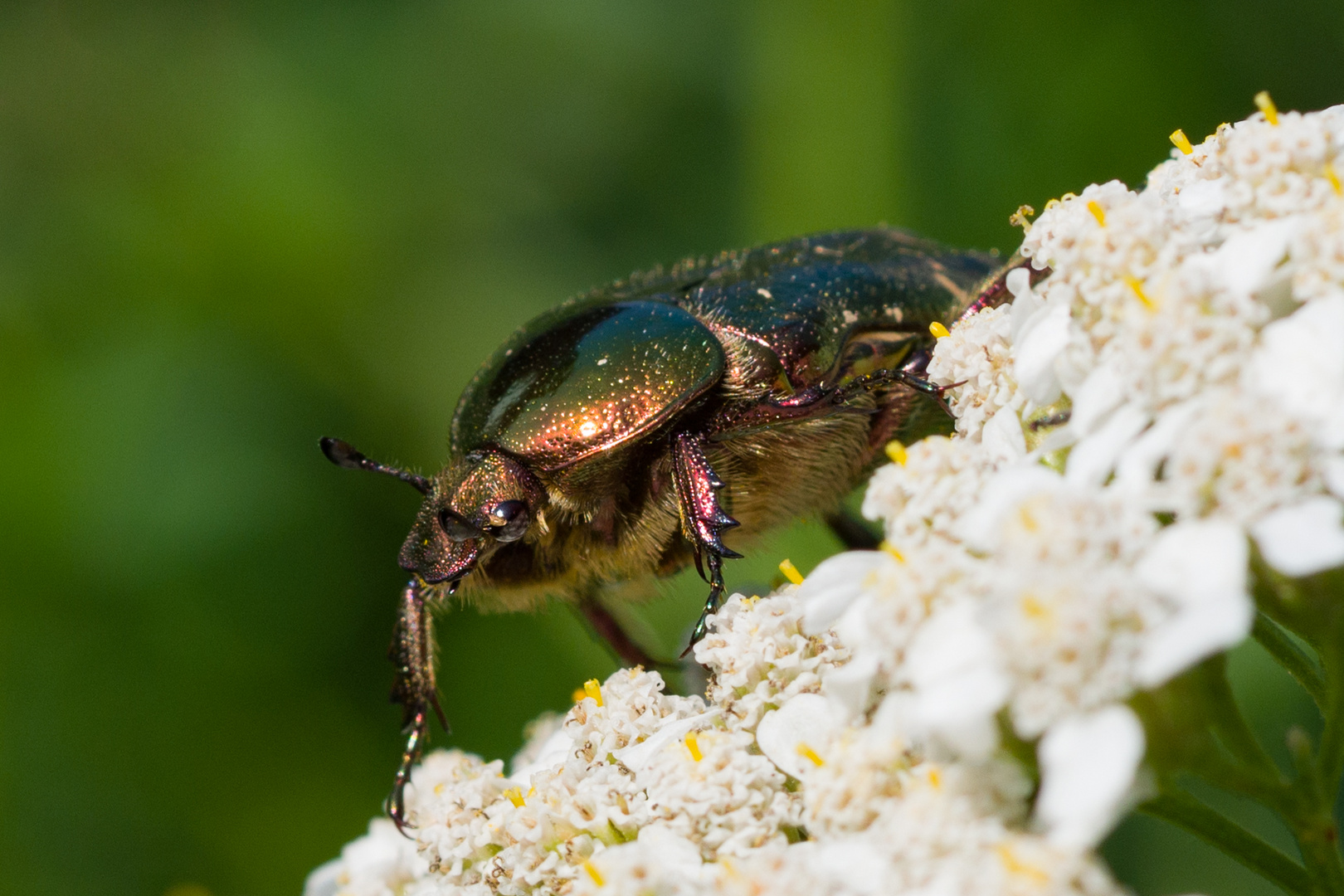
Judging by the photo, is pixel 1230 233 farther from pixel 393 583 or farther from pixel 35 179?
pixel 35 179

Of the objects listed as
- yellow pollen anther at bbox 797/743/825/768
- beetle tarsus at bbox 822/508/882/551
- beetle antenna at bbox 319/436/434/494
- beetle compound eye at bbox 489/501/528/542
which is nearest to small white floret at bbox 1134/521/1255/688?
yellow pollen anther at bbox 797/743/825/768

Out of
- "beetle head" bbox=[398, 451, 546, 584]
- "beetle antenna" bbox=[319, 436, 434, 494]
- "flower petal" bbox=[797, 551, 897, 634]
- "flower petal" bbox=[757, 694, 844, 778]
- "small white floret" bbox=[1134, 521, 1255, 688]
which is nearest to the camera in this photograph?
"small white floret" bbox=[1134, 521, 1255, 688]

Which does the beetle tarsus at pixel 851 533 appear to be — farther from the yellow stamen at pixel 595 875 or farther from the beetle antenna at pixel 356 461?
the yellow stamen at pixel 595 875

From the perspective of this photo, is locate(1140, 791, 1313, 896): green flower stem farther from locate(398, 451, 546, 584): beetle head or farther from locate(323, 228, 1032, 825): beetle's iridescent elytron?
locate(398, 451, 546, 584): beetle head

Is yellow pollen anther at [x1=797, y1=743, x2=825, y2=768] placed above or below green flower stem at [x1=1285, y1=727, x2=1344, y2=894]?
above

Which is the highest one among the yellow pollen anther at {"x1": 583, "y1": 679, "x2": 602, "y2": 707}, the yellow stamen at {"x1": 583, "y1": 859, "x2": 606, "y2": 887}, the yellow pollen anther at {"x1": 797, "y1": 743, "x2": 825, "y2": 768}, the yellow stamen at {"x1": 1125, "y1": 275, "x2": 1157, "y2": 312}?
the yellow stamen at {"x1": 1125, "y1": 275, "x2": 1157, "y2": 312}

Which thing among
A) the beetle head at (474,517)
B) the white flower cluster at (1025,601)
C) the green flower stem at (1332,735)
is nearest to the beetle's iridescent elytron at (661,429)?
the beetle head at (474,517)

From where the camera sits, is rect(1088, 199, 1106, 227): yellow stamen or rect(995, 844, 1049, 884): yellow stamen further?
rect(1088, 199, 1106, 227): yellow stamen

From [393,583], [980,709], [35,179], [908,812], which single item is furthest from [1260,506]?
[35,179]

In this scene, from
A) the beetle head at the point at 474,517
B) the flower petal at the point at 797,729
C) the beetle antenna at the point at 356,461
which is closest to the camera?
the flower petal at the point at 797,729
